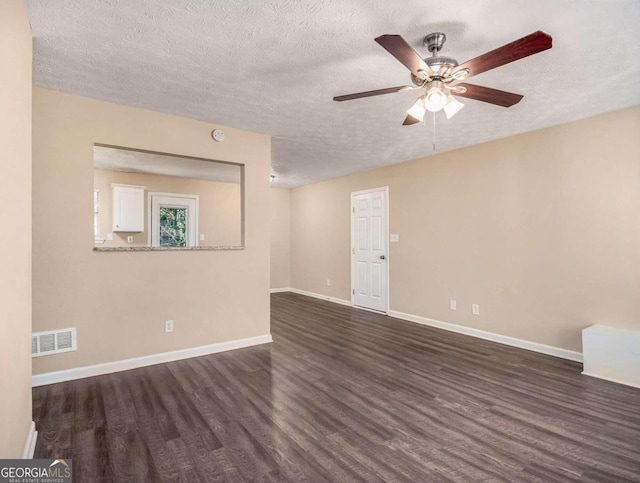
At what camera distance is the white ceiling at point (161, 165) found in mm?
4750

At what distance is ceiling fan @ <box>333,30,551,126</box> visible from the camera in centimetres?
164

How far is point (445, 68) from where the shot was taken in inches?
78.4

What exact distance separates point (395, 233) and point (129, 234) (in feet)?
15.5

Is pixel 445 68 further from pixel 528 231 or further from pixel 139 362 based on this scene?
pixel 139 362

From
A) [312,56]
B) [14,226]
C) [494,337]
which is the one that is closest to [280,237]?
[494,337]

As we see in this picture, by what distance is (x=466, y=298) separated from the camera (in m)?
4.49

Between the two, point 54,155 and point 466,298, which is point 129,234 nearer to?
point 54,155

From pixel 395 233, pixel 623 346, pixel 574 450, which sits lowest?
pixel 574 450

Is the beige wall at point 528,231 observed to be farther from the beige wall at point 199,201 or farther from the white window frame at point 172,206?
the white window frame at point 172,206

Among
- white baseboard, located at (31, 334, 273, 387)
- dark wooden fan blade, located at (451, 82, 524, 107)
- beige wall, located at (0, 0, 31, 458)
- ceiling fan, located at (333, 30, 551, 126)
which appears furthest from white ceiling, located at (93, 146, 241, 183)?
dark wooden fan blade, located at (451, 82, 524, 107)

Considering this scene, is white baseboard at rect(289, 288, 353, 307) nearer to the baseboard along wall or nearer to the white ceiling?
the baseboard along wall

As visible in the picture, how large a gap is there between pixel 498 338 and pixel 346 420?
2725 millimetres

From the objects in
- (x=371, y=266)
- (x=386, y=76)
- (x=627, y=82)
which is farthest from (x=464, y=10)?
(x=371, y=266)

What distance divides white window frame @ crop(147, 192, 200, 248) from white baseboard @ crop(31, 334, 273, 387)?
3.44m
